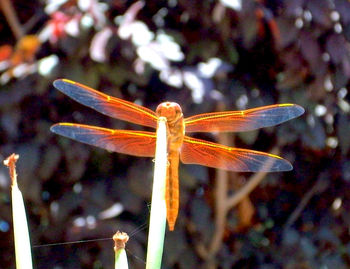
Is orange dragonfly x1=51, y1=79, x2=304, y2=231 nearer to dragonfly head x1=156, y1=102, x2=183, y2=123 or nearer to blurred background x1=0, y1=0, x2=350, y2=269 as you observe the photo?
dragonfly head x1=156, y1=102, x2=183, y2=123

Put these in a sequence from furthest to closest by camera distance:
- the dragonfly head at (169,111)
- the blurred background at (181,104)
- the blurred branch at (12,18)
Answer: the blurred branch at (12,18) < the blurred background at (181,104) < the dragonfly head at (169,111)

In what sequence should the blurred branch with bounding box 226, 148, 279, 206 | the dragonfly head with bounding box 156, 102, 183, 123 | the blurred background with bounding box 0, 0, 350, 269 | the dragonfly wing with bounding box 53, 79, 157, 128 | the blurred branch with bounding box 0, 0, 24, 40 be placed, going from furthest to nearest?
the blurred branch with bounding box 226, 148, 279, 206
the blurred branch with bounding box 0, 0, 24, 40
the blurred background with bounding box 0, 0, 350, 269
the dragonfly wing with bounding box 53, 79, 157, 128
the dragonfly head with bounding box 156, 102, 183, 123

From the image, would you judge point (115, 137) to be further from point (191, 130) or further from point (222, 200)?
point (222, 200)

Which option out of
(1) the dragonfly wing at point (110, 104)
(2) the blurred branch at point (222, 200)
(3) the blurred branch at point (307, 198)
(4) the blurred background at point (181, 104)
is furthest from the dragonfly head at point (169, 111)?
(3) the blurred branch at point (307, 198)

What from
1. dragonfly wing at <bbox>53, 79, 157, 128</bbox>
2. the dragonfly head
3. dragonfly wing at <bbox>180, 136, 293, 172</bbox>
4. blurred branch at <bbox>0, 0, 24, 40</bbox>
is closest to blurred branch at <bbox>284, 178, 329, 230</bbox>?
blurred branch at <bbox>0, 0, 24, 40</bbox>

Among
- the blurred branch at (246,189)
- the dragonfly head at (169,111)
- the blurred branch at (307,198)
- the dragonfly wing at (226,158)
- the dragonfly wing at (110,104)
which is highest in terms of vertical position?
the dragonfly head at (169,111)

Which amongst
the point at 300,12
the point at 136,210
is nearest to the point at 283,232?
the point at 136,210

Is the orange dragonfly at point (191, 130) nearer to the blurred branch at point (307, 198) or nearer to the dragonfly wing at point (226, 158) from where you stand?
the dragonfly wing at point (226, 158)
